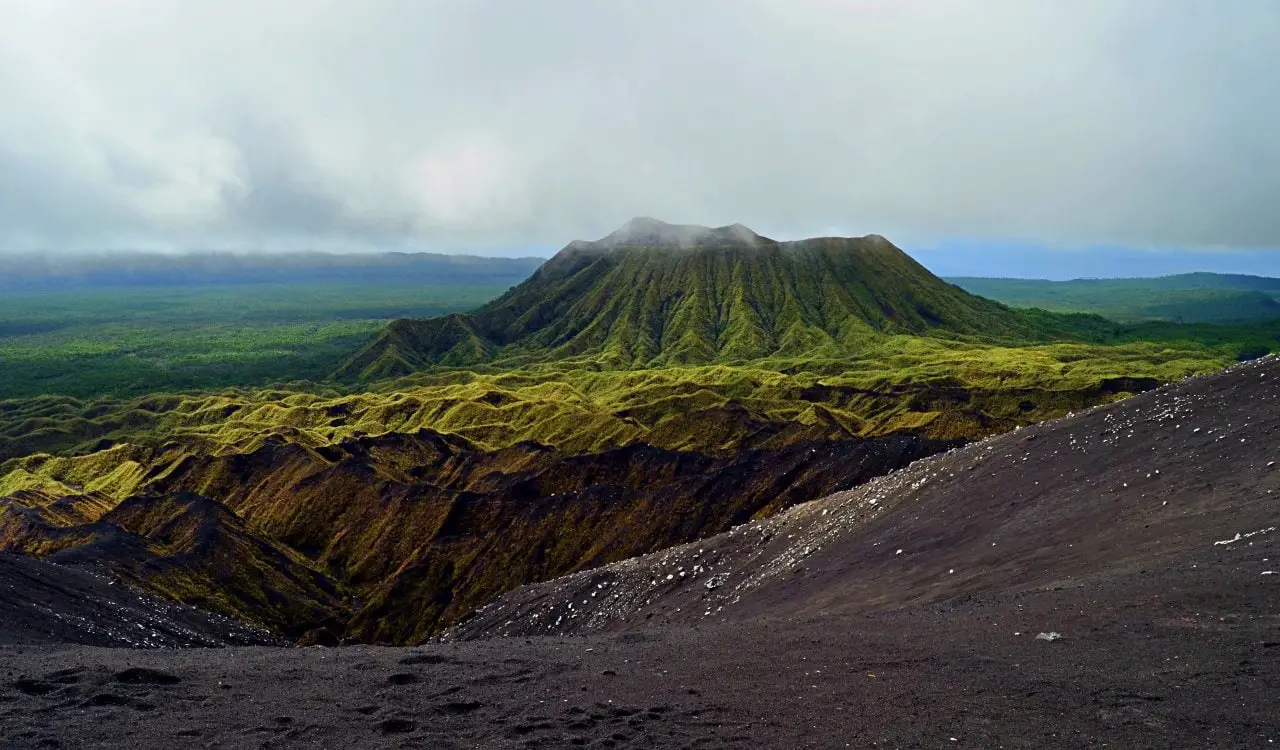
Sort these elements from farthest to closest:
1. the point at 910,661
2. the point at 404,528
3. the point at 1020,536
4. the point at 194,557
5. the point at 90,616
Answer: the point at 404,528
the point at 194,557
the point at 90,616
the point at 1020,536
the point at 910,661

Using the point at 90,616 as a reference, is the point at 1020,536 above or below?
above

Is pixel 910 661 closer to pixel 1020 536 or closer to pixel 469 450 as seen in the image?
pixel 1020 536

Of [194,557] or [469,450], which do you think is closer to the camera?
[194,557]

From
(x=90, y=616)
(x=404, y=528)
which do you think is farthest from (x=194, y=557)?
(x=90, y=616)

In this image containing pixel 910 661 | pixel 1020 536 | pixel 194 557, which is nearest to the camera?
pixel 910 661

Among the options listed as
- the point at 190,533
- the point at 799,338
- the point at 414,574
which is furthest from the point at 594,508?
the point at 799,338

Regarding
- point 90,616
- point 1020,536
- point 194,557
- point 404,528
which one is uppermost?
point 1020,536

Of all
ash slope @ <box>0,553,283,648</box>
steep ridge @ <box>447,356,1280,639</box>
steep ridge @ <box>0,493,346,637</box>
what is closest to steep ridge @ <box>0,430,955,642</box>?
steep ridge @ <box>0,493,346,637</box>

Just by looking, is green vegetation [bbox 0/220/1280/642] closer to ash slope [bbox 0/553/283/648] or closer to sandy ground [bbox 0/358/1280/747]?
ash slope [bbox 0/553/283/648]

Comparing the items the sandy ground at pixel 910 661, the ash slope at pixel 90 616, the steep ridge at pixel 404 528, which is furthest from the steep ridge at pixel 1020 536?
the steep ridge at pixel 404 528
